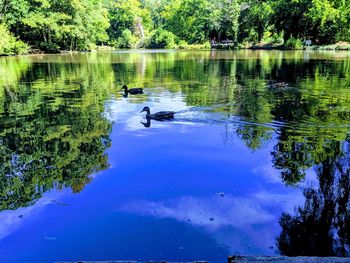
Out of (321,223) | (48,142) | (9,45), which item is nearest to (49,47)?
(9,45)

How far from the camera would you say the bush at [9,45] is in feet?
152

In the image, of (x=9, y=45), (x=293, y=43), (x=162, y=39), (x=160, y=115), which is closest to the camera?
(x=160, y=115)

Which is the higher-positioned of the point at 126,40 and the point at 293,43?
the point at 126,40

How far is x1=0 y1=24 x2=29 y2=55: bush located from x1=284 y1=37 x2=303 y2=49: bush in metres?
42.2

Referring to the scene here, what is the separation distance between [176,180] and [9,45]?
161ft

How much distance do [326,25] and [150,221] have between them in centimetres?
5948

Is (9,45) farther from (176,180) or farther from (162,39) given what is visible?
(176,180)

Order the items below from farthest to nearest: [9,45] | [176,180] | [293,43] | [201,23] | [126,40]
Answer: [126,40], [201,23], [293,43], [9,45], [176,180]

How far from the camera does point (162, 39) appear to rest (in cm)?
8206

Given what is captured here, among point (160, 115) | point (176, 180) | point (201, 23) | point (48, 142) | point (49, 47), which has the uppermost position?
point (201, 23)

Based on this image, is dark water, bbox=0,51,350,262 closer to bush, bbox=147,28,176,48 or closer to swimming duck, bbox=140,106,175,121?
swimming duck, bbox=140,106,175,121

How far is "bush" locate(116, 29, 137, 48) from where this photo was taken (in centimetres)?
8806

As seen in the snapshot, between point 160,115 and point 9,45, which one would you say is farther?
point 9,45

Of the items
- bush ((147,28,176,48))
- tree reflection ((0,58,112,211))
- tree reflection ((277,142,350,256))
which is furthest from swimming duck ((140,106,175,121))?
bush ((147,28,176,48))
